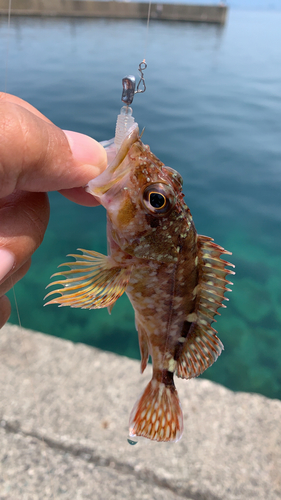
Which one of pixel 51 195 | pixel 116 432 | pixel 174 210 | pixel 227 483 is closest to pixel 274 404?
pixel 227 483

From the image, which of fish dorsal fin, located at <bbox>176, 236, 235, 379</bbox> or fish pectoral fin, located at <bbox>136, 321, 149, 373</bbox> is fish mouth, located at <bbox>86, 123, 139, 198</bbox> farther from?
fish pectoral fin, located at <bbox>136, 321, 149, 373</bbox>

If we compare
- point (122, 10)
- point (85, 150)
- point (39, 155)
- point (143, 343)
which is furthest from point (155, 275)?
point (122, 10)

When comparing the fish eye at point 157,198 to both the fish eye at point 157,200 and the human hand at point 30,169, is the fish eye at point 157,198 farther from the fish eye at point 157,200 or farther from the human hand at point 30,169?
the human hand at point 30,169

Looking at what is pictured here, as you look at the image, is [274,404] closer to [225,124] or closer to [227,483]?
[227,483]

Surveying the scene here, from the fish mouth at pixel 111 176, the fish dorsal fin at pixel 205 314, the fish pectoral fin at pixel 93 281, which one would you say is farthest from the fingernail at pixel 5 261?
the fish dorsal fin at pixel 205 314

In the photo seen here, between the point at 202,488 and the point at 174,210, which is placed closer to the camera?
the point at 174,210
